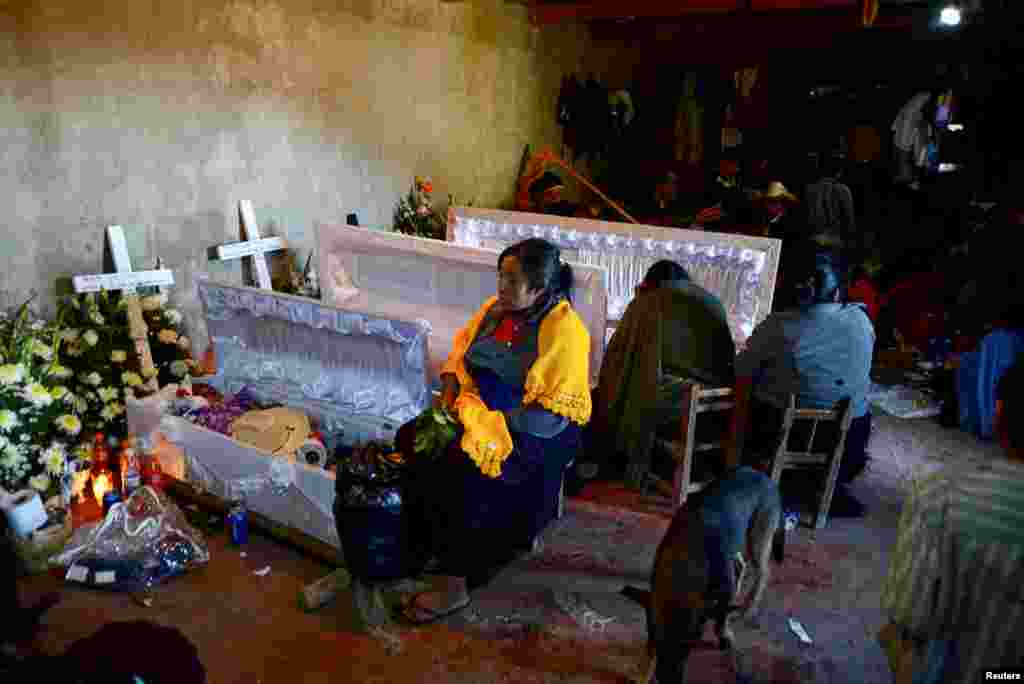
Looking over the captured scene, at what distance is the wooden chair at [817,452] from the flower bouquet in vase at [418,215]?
4.05 meters

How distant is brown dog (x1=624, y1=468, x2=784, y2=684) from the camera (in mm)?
2193

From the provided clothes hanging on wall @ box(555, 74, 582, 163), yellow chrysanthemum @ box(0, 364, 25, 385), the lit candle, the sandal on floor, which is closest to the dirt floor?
the sandal on floor

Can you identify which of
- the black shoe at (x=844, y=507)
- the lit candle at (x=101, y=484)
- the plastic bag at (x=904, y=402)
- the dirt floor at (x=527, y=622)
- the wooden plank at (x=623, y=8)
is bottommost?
the dirt floor at (x=527, y=622)

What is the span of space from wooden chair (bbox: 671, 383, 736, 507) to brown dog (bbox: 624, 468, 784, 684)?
967mm

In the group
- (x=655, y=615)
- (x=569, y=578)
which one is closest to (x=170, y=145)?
(x=569, y=578)

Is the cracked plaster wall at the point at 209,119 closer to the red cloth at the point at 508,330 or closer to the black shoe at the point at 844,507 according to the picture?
the red cloth at the point at 508,330

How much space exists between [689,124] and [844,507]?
7.18 meters

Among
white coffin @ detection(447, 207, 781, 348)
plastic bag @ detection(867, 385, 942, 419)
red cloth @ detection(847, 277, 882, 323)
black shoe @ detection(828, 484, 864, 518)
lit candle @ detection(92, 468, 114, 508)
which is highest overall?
white coffin @ detection(447, 207, 781, 348)

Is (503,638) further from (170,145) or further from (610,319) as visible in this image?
(170,145)

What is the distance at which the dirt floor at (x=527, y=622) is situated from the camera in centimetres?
260

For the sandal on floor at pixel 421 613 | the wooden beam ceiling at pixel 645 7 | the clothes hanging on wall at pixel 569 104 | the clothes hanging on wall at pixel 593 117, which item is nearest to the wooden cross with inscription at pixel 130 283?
the sandal on floor at pixel 421 613

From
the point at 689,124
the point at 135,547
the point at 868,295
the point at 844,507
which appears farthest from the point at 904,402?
the point at 689,124

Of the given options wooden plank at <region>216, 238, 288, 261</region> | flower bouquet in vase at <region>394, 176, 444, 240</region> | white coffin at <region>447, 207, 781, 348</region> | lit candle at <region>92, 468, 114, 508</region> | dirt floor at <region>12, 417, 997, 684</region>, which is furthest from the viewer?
flower bouquet in vase at <region>394, 176, 444, 240</region>

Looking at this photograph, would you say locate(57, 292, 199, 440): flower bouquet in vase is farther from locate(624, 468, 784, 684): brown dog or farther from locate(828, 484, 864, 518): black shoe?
locate(828, 484, 864, 518): black shoe
